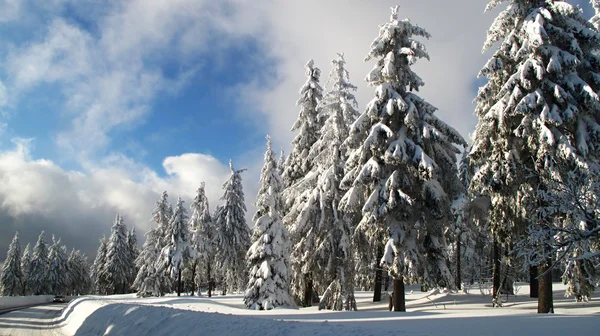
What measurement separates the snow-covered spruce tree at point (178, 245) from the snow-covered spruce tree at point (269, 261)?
23.6 m

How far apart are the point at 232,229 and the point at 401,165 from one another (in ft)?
95.6

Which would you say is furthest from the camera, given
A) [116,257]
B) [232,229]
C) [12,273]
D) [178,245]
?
[12,273]

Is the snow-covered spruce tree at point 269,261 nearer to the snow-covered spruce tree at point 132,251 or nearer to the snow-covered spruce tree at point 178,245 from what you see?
the snow-covered spruce tree at point 178,245

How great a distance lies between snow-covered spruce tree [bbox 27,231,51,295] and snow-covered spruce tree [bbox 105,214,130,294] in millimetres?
25174

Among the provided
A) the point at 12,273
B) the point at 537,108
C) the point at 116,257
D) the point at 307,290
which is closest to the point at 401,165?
the point at 537,108

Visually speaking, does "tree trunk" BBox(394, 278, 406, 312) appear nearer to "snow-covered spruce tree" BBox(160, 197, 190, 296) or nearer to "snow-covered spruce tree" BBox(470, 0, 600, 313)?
"snow-covered spruce tree" BBox(470, 0, 600, 313)

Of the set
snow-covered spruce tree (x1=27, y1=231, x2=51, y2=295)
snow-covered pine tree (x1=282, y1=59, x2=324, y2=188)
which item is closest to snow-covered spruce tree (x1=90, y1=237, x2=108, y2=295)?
snow-covered spruce tree (x1=27, y1=231, x2=51, y2=295)

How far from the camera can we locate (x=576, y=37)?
17594 mm

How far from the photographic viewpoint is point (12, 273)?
79.1 meters

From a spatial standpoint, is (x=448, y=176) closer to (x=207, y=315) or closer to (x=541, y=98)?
(x=541, y=98)

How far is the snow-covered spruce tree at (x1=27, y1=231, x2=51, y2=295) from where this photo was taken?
3329 inches

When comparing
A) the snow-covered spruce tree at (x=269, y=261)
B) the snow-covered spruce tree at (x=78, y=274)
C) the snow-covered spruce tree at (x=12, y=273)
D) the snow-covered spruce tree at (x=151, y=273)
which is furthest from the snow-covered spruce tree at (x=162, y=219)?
the snow-covered spruce tree at (x=78, y=274)

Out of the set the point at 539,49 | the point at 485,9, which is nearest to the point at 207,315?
the point at 539,49

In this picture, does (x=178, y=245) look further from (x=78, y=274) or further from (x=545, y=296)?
(x=78, y=274)
